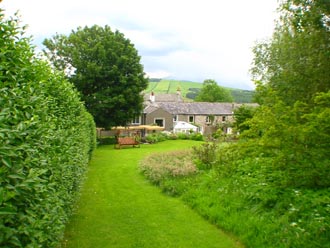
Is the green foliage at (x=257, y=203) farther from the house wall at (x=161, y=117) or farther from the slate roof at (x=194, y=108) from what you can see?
the slate roof at (x=194, y=108)

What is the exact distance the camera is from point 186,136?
1363 inches

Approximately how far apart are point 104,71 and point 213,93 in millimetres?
56667

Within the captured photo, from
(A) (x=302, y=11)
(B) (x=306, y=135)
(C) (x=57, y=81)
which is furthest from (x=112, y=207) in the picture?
(A) (x=302, y=11)

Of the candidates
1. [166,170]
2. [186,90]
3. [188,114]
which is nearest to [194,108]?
[188,114]

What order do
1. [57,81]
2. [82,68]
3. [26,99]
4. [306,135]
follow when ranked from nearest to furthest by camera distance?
[26,99] → [57,81] → [306,135] → [82,68]

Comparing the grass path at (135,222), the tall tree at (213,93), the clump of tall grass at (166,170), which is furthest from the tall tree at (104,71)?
the tall tree at (213,93)

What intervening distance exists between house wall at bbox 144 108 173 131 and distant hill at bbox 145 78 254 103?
60.6m

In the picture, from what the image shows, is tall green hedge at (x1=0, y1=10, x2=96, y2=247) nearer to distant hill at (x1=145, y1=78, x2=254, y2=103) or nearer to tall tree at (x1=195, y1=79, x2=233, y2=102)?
tall tree at (x1=195, y1=79, x2=233, y2=102)

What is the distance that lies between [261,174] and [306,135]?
97.2 inches

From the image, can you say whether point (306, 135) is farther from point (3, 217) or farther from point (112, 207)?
point (3, 217)

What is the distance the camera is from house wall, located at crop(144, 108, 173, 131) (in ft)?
134

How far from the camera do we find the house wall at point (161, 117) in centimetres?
4075

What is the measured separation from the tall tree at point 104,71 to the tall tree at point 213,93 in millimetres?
52558

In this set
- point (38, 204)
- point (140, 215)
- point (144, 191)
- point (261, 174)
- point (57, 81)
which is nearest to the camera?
Answer: point (38, 204)
